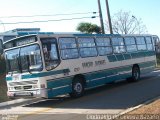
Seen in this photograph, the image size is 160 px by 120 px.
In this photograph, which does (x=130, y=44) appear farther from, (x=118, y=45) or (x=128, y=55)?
(x=118, y=45)

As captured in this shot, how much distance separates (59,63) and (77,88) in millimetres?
1643

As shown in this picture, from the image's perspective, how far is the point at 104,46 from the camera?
18812mm

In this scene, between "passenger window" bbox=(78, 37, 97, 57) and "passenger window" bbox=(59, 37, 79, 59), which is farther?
"passenger window" bbox=(78, 37, 97, 57)

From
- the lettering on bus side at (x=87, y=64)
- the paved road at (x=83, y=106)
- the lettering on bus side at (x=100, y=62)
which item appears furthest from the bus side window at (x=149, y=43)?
the lettering on bus side at (x=87, y=64)

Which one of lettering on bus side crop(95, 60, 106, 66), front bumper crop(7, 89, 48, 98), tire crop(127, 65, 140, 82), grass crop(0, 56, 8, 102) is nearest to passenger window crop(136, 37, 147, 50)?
tire crop(127, 65, 140, 82)

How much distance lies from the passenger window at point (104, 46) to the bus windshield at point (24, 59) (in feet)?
A: 14.6

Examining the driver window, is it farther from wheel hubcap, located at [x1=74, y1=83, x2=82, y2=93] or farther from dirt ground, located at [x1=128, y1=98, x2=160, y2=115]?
dirt ground, located at [x1=128, y1=98, x2=160, y2=115]

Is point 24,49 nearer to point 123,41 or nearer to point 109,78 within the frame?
point 109,78

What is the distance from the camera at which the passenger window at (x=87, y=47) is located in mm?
16906

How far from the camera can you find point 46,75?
14.4 metres

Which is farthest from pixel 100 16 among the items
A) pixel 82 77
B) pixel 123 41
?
pixel 82 77

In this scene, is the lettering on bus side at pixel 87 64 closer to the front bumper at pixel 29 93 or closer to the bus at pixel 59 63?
the bus at pixel 59 63

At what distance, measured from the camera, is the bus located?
14.5m

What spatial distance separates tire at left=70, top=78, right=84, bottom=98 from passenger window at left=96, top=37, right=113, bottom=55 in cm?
247
